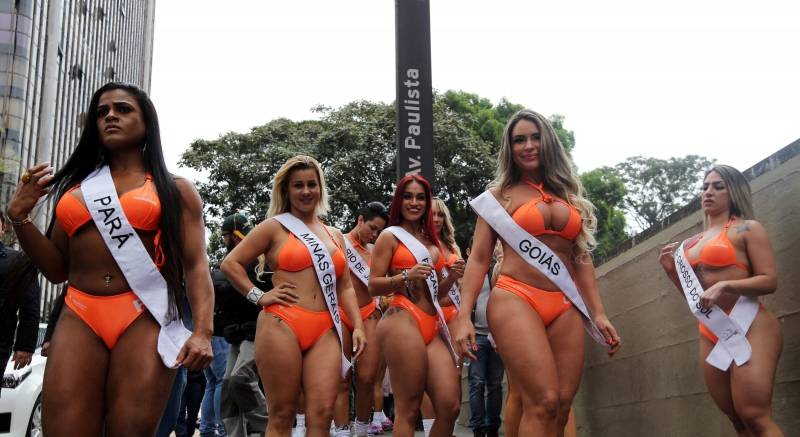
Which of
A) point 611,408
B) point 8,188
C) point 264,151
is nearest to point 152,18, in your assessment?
point 8,188

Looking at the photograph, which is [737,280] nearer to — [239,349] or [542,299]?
[542,299]

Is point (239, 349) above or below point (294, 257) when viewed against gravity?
below

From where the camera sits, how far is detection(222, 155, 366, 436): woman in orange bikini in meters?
4.53

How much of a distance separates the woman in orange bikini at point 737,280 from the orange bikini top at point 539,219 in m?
0.82

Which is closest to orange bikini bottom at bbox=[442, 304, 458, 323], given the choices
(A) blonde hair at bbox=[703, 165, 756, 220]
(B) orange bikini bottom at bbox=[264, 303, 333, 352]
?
(B) orange bikini bottom at bbox=[264, 303, 333, 352]

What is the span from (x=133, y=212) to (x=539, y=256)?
202 cm

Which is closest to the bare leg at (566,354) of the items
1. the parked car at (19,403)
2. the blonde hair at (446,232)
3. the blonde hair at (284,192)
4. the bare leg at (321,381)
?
the bare leg at (321,381)

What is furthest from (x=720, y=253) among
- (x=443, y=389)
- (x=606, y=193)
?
(x=606, y=193)

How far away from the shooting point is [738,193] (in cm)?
488

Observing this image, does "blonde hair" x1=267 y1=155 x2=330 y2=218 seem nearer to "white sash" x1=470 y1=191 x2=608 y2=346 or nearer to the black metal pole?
"white sash" x1=470 y1=191 x2=608 y2=346

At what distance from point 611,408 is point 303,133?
23693 mm

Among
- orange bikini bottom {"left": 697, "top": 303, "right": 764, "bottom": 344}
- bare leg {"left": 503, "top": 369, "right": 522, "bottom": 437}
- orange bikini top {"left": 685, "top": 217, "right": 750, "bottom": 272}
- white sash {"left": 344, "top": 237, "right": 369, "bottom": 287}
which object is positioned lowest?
bare leg {"left": 503, "top": 369, "right": 522, "bottom": 437}

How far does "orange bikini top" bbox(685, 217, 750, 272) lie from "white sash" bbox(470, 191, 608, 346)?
34.3 inches

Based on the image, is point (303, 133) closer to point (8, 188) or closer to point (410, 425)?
point (8, 188)
